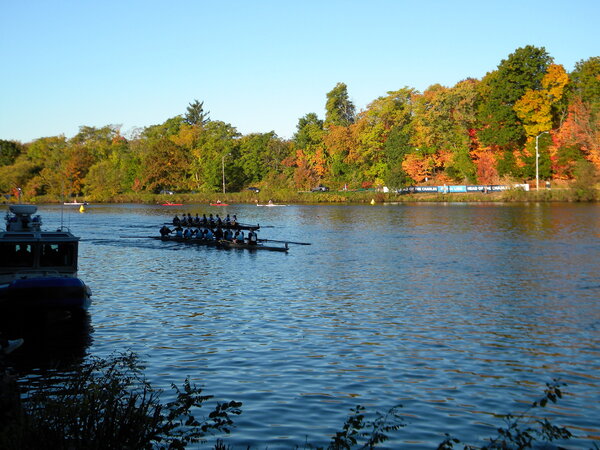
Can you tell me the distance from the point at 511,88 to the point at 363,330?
103 meters

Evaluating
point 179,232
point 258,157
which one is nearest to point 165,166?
point 258,157

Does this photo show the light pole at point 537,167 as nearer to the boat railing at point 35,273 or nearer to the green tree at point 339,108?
the green tree at point 339,108

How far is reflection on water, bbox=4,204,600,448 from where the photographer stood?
50.3 feet

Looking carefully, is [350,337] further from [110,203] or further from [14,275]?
[110,203]

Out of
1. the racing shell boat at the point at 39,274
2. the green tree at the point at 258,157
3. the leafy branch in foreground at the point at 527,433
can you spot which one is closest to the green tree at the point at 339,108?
the green tree at the point at 258,157

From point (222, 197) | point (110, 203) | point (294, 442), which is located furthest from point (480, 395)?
point (110, 203)

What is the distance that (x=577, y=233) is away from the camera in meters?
61.5

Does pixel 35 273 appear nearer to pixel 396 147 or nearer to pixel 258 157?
pixel 396 147

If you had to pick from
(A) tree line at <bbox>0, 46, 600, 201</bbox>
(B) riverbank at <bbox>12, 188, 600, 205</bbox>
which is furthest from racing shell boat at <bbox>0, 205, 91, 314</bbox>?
(B) riverbank at <bbox>12, 188, 600, 205</bbox>

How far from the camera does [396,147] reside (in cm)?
13312

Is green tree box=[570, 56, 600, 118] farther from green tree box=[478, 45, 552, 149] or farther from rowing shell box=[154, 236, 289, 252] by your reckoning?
rowing shell box=[154, 236, 289, 252]

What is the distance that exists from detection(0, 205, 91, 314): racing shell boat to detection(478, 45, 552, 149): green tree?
103 meters

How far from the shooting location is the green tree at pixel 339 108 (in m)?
165

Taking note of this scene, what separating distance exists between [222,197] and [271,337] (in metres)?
141
